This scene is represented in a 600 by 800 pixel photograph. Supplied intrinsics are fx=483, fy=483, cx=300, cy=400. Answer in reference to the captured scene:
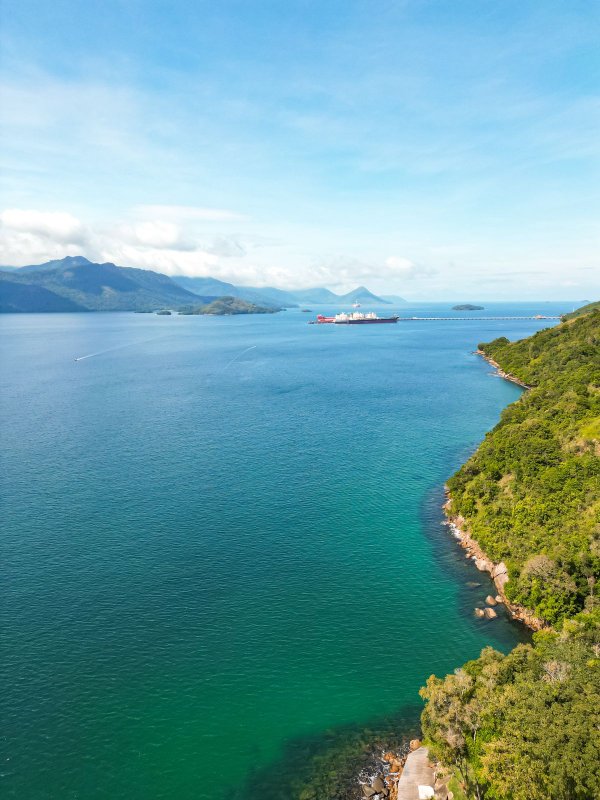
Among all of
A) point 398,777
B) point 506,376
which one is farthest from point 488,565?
point 506,376

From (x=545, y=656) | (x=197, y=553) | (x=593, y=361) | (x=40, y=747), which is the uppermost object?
(x=593, y=361)

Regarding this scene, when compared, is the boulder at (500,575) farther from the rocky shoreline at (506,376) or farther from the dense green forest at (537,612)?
the rocky shoreline at (506,376)

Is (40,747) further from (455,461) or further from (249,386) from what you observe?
(249,386)

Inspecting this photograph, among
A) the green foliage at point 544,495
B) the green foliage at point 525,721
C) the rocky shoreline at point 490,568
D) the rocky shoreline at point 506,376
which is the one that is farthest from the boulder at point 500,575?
the rocky shoreline at point 506,376

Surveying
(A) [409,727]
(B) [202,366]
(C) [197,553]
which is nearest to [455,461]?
(C) [197,553]

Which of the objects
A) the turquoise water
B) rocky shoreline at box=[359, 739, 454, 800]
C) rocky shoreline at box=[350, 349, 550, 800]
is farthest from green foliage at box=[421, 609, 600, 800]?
the turquoise water
